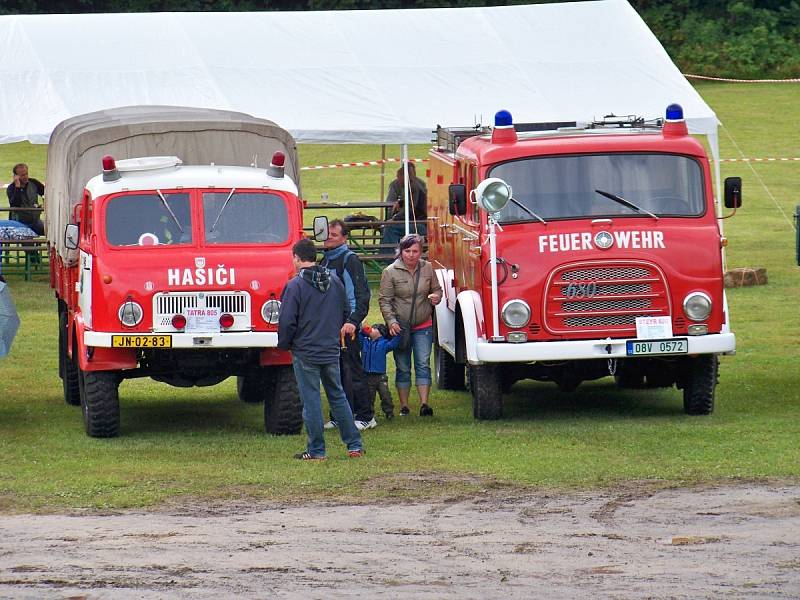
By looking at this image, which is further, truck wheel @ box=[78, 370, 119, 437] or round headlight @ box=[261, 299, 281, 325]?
truck wheel @ box=[78, 370, 119, 437]

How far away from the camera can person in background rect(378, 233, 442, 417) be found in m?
14.4

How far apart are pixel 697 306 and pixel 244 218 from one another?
387cm

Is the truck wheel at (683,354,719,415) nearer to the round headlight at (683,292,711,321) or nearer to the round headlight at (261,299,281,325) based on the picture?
the round headlight at (683,292,711,321)

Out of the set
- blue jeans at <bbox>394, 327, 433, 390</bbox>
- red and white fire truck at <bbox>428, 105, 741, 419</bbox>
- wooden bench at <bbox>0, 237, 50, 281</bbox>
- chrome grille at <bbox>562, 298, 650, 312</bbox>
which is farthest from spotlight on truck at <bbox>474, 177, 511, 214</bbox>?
wooden bench at <bbox>0, 237, 50, 281</bbox>

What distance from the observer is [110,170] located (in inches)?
532

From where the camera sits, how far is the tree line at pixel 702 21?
55.3 metres

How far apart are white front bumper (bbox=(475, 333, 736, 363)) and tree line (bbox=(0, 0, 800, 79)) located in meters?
42.8

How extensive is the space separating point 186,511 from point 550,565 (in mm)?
2753

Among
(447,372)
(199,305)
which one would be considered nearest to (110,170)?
(199,305)

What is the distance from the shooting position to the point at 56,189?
16047 mm

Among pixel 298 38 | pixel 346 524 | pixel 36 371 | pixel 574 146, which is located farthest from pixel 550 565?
pixel 298 38

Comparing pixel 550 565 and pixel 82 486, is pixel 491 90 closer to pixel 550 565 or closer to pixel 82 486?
pixel 82 486

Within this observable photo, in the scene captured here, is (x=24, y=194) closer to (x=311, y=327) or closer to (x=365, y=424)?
(x=365, y=424)

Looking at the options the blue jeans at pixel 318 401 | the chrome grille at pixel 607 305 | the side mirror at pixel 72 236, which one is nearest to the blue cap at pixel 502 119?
the chrome grille at pixel 607 305
